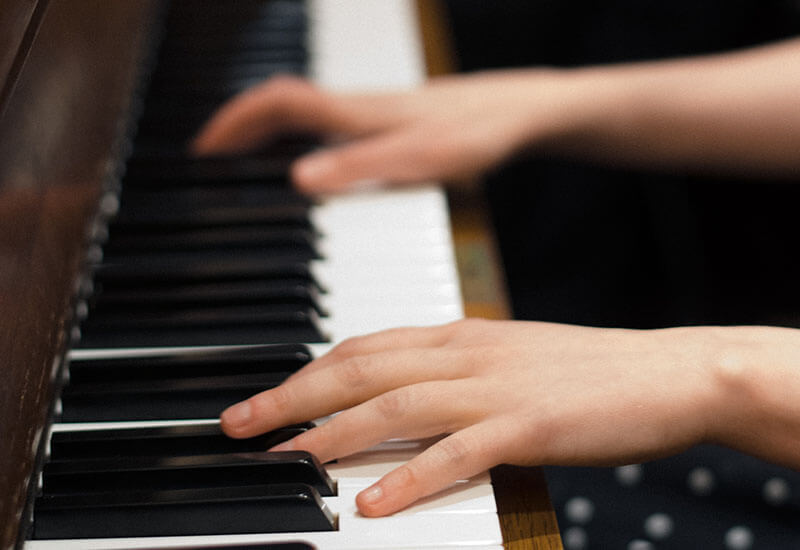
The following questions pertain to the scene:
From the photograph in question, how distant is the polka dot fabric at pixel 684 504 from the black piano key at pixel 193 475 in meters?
0.36

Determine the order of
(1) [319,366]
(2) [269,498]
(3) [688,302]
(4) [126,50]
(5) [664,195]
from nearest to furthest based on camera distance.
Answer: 1. (2) [269,498]
2. (1) [319,366]
3. (4) [126,50]
4. (3) [688,302]
5. (5) [664,195]

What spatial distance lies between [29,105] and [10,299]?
202 mm

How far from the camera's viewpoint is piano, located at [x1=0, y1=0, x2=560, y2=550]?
692 mm

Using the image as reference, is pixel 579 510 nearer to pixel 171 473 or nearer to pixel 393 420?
pixel 393 420

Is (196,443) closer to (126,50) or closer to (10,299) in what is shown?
(10,299)

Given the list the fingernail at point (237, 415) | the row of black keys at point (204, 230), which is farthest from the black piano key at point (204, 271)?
the fingernail at point (237, 415)

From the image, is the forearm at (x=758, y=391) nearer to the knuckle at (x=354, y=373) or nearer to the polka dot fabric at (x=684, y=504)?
the polka dot fabric at (x=684, y=504)

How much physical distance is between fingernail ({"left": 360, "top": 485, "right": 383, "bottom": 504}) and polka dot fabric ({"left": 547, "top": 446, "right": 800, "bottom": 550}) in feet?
1.09

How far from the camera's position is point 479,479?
0.74 m

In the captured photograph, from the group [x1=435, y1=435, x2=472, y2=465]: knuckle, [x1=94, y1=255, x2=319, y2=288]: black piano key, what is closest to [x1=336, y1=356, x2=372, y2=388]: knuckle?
[x1=435, y1=435, x2=472, y2=465]: knuckle

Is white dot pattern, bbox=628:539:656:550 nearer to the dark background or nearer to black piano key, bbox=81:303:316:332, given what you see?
black piano key, bbox=81:303:316:332

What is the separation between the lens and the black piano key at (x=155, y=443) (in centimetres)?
76

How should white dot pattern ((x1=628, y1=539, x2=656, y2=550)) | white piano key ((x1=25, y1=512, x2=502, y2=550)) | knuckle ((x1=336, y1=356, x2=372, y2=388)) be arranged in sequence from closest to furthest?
white piano key ((x1=25, y1=512, x2=502, y2=550)) → knuckle ((x1=336, y1=356, x2=372, y2=388)) → white dot pattern ((x1=628, y1=539, x2=656, y2=550))

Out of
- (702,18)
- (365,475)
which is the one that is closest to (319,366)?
(365,475)
